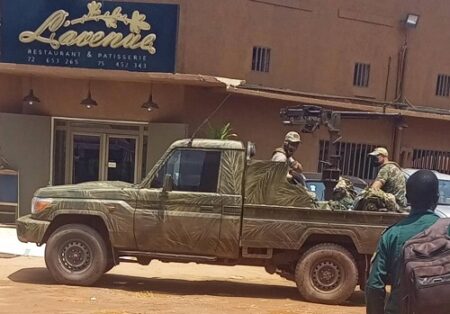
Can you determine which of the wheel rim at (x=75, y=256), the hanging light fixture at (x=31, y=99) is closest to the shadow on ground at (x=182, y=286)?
the wheel rim at (x=75, y=256)

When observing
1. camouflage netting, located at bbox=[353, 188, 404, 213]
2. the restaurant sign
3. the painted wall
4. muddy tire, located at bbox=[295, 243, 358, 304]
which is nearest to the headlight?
muddy tire, located at bbox=[295, 243, 358, 304]

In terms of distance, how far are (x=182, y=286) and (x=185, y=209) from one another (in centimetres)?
139

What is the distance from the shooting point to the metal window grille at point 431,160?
652 inches

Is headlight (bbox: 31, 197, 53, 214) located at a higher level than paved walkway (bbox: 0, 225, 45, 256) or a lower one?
higher

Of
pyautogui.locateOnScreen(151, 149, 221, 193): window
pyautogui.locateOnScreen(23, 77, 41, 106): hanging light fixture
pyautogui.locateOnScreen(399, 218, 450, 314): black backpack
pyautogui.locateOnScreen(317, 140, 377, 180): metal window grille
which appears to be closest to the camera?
pyautogui.locateOnScreen(399, 218, 450, 314): black backpack

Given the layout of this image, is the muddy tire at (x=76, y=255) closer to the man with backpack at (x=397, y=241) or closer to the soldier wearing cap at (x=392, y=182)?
the soldier wearing cap at (x=392, y=182)

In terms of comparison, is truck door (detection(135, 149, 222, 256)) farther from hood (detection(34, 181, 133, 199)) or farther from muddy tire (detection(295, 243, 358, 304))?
muddy tire (detection(295, 243, 358, 304))

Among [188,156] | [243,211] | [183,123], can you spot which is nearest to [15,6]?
[183,123]

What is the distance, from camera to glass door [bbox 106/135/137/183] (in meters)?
14.2

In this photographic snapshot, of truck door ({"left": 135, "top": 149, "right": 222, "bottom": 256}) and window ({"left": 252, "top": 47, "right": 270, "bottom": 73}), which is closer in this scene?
truck door ({"left": 135, "top": 149, "right": 222, "bottom": 256})

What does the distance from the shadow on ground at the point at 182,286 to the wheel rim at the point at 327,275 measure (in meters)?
0.39

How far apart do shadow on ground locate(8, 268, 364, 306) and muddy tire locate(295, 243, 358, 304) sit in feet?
1.06

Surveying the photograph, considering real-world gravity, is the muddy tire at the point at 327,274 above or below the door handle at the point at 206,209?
below

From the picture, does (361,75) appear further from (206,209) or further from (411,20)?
(206,209)
